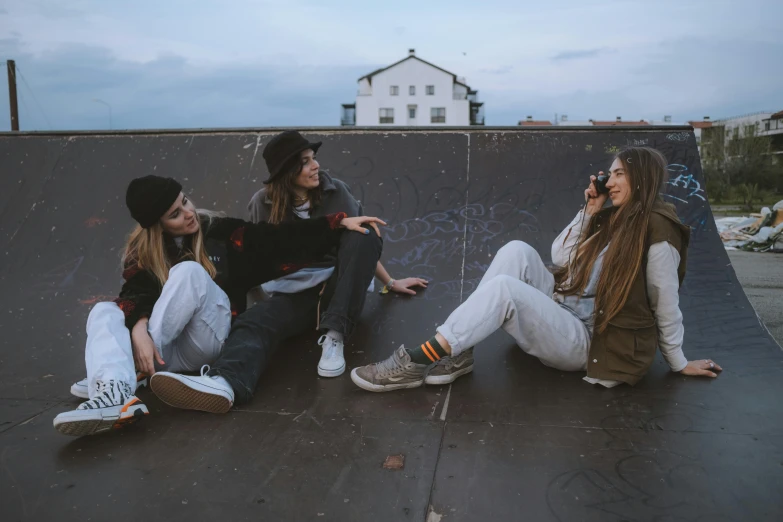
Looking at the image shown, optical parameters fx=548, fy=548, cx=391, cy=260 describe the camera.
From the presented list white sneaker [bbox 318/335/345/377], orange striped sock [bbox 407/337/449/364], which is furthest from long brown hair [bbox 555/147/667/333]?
white sneaker [bbox 318/335/345/377]

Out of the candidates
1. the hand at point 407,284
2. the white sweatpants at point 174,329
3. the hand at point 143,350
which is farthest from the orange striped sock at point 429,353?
the hand at point 407,284


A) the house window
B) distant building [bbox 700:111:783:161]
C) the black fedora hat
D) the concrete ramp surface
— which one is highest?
the house window

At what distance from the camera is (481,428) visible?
2.21 metres

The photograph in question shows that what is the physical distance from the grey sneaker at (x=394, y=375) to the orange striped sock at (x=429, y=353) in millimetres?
27

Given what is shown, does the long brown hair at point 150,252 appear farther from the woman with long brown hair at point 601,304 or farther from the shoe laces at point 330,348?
the woman with long brown hair at point 601,304

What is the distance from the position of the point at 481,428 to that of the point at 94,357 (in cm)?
158

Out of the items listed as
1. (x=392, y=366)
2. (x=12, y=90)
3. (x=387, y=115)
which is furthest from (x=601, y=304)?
(x=387, y=115)

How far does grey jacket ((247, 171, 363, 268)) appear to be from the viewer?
126 inches

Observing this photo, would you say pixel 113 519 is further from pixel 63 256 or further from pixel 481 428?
pixel 63 256

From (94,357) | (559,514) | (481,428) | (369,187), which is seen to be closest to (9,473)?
(94,357)

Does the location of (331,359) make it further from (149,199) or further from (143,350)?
(149,199)

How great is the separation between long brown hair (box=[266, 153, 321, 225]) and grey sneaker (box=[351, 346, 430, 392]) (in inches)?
41.6

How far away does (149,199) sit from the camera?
253cm

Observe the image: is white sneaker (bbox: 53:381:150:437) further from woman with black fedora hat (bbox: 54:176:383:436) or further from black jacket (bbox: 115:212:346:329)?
black jacket (bbox: 115:212:346:329)
